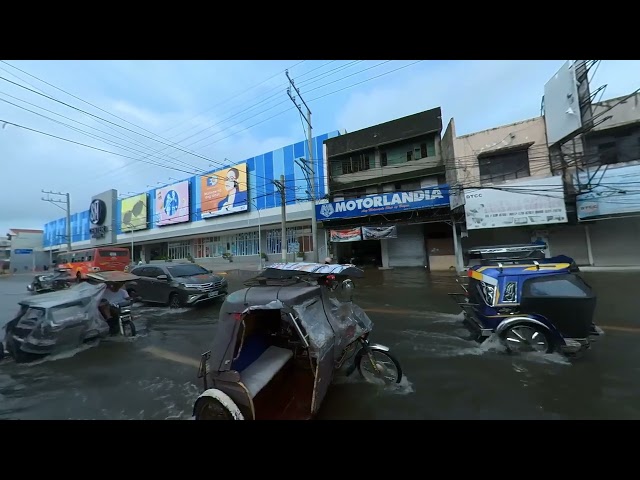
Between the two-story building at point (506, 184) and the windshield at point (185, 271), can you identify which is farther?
the two-story building at point (506, 184)

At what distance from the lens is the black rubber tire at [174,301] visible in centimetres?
977

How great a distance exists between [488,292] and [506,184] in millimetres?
13035

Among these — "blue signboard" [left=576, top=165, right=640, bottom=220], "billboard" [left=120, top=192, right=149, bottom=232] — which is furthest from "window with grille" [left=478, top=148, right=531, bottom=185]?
"billboard" [left=120, top=192, right=149, bottom=232]

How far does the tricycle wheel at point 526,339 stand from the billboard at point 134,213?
41.8m

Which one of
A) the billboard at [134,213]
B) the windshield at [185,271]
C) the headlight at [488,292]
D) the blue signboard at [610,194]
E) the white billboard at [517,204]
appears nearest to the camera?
the headlight at [488,292]

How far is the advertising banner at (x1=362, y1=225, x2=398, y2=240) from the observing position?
1847cm

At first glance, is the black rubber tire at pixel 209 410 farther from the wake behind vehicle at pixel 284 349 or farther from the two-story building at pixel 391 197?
the two-story building at pixel 391 197

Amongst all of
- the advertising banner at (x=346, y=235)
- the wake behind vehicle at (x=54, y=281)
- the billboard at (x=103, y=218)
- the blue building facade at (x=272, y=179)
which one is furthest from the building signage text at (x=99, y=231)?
the advertising banner at (x=346, y=235)

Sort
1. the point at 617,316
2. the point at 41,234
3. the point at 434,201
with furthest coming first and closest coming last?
the point at 41,234, the point at 434,201, the point at 617,316

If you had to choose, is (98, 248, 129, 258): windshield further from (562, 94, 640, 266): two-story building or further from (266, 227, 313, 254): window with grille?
(562, 94, 640, 266): two-story building
